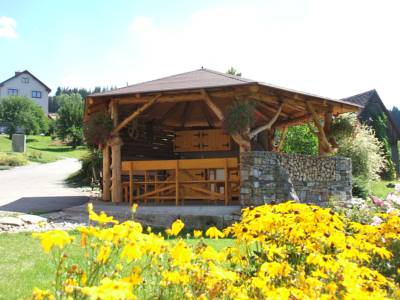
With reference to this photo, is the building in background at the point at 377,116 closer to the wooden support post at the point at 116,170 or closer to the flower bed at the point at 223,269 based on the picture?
the wooden support post at the point at 116,170

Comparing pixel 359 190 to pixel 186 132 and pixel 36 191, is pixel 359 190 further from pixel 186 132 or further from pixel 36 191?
pixel 36 191

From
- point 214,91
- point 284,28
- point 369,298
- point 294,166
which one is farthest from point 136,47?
point 369,298

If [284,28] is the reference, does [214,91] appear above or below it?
below

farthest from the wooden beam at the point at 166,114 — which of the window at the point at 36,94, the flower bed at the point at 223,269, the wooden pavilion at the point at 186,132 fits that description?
the window at the point at 36,94

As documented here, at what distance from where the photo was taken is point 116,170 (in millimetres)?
11352

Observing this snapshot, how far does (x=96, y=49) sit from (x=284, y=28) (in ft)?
18.5

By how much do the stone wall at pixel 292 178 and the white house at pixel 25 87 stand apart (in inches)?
2346

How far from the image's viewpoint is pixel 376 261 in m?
4.13

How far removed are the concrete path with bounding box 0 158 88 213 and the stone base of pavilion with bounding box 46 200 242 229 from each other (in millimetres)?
1527

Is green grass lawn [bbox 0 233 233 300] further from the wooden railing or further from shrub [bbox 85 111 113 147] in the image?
shrub [bbox 85 111 113 147]

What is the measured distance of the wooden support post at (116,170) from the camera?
11.3m

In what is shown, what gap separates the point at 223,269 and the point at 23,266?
351cm

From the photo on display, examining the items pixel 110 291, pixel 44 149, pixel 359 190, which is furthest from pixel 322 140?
pixel 44 149

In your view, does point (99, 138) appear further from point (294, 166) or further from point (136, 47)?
point (294, 166)
